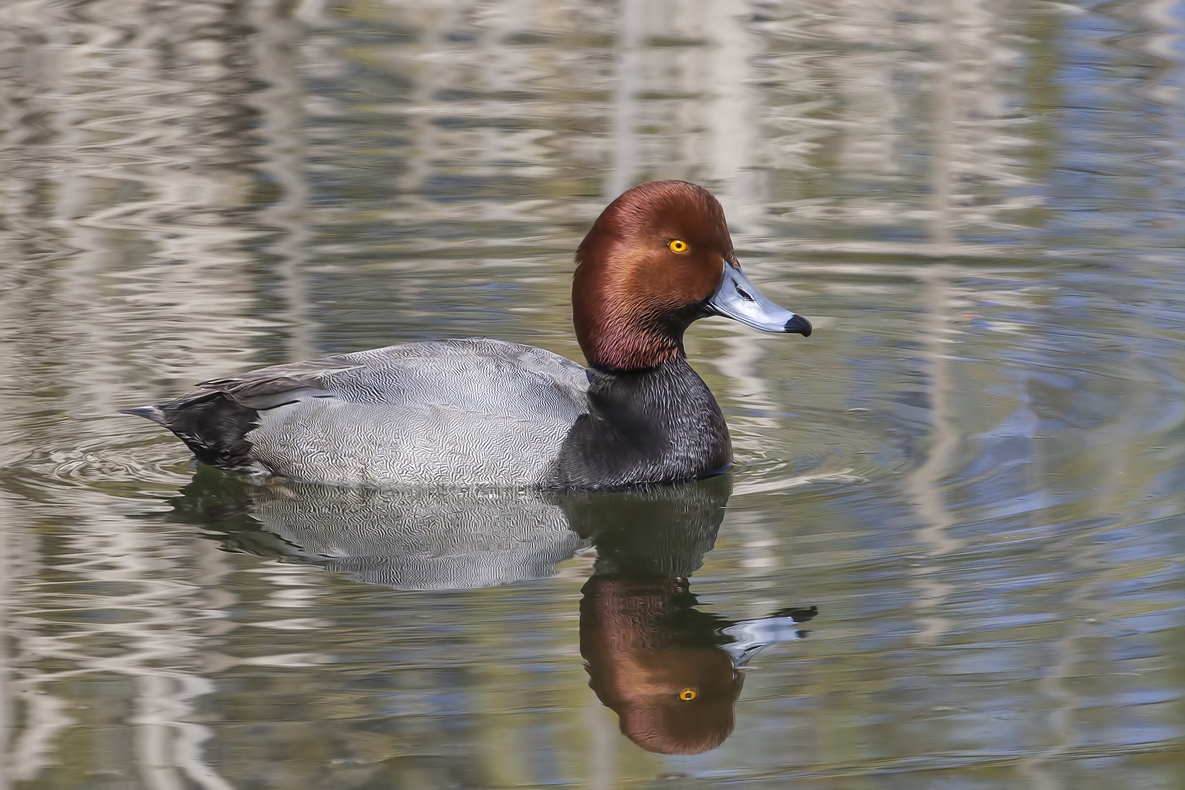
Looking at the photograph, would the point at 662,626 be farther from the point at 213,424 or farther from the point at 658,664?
the point at 213,424

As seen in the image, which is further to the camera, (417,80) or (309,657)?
(417,80)

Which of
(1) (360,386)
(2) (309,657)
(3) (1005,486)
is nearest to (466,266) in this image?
(1) (360,386)

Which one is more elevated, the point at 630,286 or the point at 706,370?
the point at 630,286

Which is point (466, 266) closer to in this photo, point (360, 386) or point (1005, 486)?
point (360, 386)

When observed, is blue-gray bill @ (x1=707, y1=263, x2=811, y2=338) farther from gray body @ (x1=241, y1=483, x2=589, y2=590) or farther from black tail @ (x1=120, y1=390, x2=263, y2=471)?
black tail @ (x1=120, y1=390, x2=263, y2=471)

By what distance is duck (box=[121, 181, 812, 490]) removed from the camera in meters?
6.39

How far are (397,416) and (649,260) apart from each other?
102 centimetres

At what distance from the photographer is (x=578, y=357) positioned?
8.11m

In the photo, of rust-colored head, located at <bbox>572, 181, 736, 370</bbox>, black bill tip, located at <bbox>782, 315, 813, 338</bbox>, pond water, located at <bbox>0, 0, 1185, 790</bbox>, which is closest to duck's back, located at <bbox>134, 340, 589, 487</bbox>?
pond water, located at <bbox>0, 0, 1185, 790</bbox>

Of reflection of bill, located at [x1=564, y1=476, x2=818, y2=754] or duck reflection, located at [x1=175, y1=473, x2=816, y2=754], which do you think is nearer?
reflection of bill, located at [x1=564, y1=476, x2=818, y2=754]

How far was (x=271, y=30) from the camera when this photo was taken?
14398 mm

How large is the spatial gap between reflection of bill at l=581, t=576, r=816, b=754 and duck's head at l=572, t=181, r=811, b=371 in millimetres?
1251

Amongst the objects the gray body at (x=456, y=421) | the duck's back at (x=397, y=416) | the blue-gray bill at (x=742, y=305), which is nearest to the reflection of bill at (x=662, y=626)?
the gray body at (x=456, y=421)

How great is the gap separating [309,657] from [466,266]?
457 centimetres
